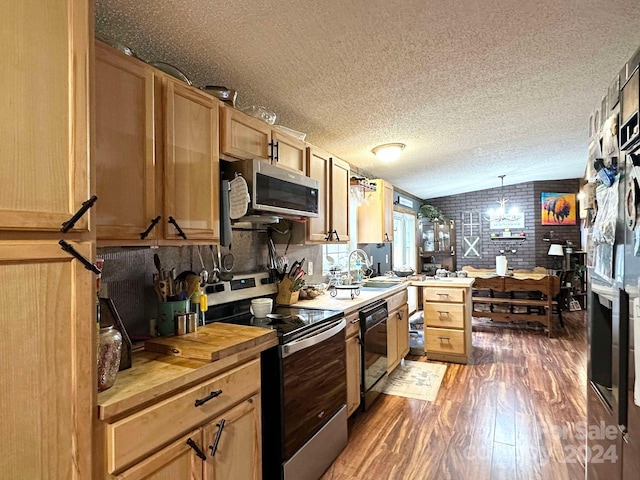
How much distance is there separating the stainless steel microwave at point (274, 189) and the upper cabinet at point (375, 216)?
1.86m

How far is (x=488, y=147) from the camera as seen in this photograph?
4359 millimetres

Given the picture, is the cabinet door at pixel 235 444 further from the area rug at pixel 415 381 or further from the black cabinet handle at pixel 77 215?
the area rug at pixel 415 381

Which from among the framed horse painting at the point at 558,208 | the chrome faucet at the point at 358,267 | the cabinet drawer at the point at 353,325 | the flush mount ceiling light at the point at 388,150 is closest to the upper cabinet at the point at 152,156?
the cabinet drawer at the point at 353,325

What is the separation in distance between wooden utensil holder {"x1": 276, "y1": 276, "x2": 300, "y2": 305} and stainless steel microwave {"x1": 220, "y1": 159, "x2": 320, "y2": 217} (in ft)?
1.69

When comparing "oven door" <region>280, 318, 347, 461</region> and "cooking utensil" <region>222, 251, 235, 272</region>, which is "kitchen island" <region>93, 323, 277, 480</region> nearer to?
"oven door" <region>280, 318, 347, 461</region>

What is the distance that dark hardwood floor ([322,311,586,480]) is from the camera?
209cm

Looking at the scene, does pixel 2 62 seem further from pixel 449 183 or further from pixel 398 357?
pixel 449 183

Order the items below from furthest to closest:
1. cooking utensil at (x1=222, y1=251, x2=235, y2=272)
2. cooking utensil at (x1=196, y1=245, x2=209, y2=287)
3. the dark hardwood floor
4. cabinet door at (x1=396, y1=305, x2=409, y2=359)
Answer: cabinet door at (x1=396, y1=305, x2=409, y2=359)
cooking utensil at (x1=222, y1=251, x2=235, y2=272)
the dark hardwood floor
cooking utensil at (x1=196, y1=245, x2=209, y2=287)

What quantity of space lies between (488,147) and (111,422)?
4.53m

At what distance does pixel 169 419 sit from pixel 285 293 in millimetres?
1431

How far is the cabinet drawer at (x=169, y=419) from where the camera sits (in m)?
1.03

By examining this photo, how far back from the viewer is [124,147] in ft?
4.44

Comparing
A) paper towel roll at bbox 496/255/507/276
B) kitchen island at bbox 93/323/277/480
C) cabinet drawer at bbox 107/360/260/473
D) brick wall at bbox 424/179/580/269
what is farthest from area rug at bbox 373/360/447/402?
brick wall at bbox 424/179/580/269

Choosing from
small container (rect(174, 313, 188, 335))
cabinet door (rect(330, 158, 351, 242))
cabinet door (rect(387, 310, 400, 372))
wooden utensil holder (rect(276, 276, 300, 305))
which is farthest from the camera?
cabinet door (rect(387, 310, 400, 372))
